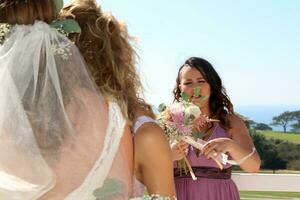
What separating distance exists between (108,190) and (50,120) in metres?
0.28

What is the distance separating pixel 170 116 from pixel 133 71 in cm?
137

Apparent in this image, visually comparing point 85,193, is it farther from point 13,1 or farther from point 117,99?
point 13,1

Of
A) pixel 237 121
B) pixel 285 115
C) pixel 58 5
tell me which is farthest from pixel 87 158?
pixel 285 115

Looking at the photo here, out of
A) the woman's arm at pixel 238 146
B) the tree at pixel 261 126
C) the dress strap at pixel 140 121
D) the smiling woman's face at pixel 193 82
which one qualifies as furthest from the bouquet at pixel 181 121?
the tree at pixel 261 126

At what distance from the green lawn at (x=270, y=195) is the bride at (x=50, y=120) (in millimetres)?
2879

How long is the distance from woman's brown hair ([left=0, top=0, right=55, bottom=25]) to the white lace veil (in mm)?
30

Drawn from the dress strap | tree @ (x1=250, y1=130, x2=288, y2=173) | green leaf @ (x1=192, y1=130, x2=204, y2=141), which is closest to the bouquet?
green leaf @ (x1=192, y1=130, x2=204, y2=141)

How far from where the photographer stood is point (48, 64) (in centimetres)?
156

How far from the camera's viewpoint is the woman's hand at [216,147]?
2.95 meters

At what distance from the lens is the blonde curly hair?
1.66 metres

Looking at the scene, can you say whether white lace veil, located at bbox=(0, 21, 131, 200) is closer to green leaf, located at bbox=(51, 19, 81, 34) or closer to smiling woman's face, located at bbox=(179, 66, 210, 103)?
green leaf, located at bbox=(51, 19, 81, 34)

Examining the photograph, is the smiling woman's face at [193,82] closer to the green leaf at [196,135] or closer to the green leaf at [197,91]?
the green leaf at [197,91]

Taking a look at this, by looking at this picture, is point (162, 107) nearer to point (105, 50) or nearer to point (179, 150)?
point (179, 150)

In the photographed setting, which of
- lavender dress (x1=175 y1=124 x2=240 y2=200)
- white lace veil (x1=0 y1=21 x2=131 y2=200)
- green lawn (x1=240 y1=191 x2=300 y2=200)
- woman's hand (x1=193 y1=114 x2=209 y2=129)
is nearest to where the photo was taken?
white lace veil (x1=0 y1=21 x2=131 y2=200)
